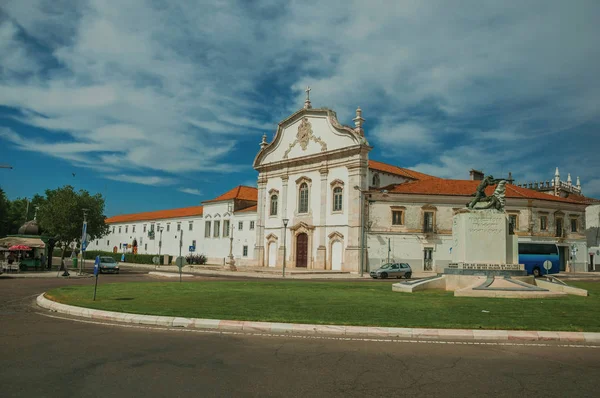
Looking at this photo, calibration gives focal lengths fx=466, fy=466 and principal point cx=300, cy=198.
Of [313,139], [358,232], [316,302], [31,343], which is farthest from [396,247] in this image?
[31,343]

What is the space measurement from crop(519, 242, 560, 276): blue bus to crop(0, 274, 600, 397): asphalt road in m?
33.6

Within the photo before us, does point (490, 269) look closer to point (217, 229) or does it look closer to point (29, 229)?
point (29, 229)

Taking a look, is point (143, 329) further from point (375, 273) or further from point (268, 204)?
point (268, 204)

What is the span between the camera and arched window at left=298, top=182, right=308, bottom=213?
50656 mm

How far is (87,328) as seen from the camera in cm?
1053

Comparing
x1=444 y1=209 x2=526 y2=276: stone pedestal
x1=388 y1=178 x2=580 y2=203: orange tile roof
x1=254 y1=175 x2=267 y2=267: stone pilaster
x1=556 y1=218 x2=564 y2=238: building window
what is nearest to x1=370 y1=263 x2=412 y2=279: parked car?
x1=388 y1=178 x2=580 y2=203: orange tile roof

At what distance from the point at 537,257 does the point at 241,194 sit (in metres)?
37.2

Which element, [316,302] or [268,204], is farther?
[268,204]

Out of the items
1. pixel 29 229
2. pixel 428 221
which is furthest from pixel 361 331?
pixel 29 229

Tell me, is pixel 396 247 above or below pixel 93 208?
below

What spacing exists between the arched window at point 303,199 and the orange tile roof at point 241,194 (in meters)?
12.2

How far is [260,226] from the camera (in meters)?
54.1

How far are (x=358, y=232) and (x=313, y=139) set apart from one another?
465 inches

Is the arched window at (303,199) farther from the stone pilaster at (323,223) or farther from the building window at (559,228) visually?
the building window at (559,228)
